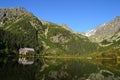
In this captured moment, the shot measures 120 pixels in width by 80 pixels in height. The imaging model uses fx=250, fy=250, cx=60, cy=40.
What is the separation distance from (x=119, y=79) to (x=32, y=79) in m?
25.9

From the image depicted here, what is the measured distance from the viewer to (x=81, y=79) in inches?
2702

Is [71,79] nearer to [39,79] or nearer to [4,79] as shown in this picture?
[39,79]

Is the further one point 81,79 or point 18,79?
point 81,79

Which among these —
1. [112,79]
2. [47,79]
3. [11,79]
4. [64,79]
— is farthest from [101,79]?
[11,79]

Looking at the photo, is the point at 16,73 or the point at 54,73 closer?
the point at 16,73

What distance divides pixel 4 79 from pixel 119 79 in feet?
110

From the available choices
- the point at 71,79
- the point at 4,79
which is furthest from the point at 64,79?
the point at 4,79

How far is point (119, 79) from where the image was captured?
72750 millimetres

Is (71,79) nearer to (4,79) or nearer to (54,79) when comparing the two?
(54,79)

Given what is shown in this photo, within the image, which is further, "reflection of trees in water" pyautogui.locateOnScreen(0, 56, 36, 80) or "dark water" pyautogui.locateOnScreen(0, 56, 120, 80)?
"dark water" pyautogui.locateOnScreen(0, 56, 120, 80)

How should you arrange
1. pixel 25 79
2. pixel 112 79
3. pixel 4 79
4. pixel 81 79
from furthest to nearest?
pixel 112 79, pixel 81 79, pixel 25 79, pixel 4 79

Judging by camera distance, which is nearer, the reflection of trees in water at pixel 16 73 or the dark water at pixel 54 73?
the reflection of trees in water at pixel 16 73

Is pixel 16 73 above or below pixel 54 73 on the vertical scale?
above

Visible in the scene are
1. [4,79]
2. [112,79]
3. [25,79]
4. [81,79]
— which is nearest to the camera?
[4,79]
